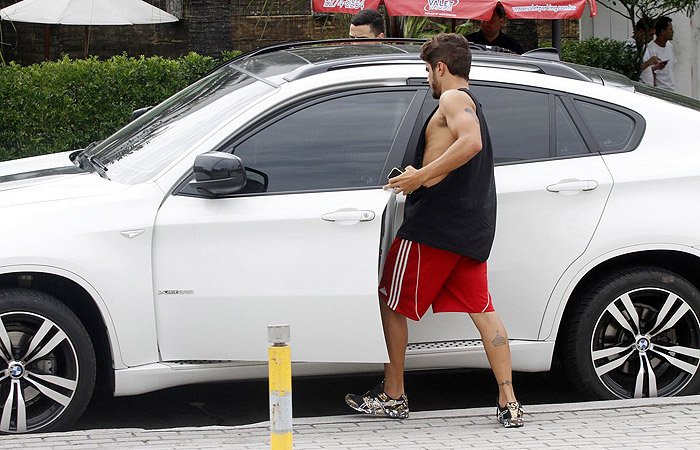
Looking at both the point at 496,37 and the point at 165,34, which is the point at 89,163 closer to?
the point at 496,37

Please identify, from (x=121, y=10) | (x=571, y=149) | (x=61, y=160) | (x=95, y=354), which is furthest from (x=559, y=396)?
(x=121, y=10)

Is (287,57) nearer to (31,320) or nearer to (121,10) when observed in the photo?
(31,320)

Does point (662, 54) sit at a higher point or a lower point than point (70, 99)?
higher

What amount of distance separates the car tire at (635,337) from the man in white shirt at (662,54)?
7894 millimetres

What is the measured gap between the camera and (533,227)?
513cm

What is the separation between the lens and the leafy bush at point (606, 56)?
12766 mm

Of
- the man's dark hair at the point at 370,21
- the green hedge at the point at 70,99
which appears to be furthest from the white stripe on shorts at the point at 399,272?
the green hedge at the point at 70,99

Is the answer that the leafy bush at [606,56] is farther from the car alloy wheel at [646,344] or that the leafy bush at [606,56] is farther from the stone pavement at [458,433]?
the stone pavement at [458,433]

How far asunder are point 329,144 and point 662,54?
8.63m

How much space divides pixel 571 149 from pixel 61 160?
2.83 metres

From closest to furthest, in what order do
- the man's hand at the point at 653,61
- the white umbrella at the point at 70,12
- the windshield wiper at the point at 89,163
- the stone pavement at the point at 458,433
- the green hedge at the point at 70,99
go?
the stone pavement at the point at 458,433
the windshield wiper at the point at 89,163
the green hedge at the point at 70,99
the man's hand at the point at 653,61
the white umbrella at the point at 70,12

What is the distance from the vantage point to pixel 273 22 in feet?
57.1

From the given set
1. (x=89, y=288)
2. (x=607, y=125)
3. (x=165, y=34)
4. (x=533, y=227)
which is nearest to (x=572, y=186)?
(x=533, y=227)

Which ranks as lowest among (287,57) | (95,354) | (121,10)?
(95,354)
